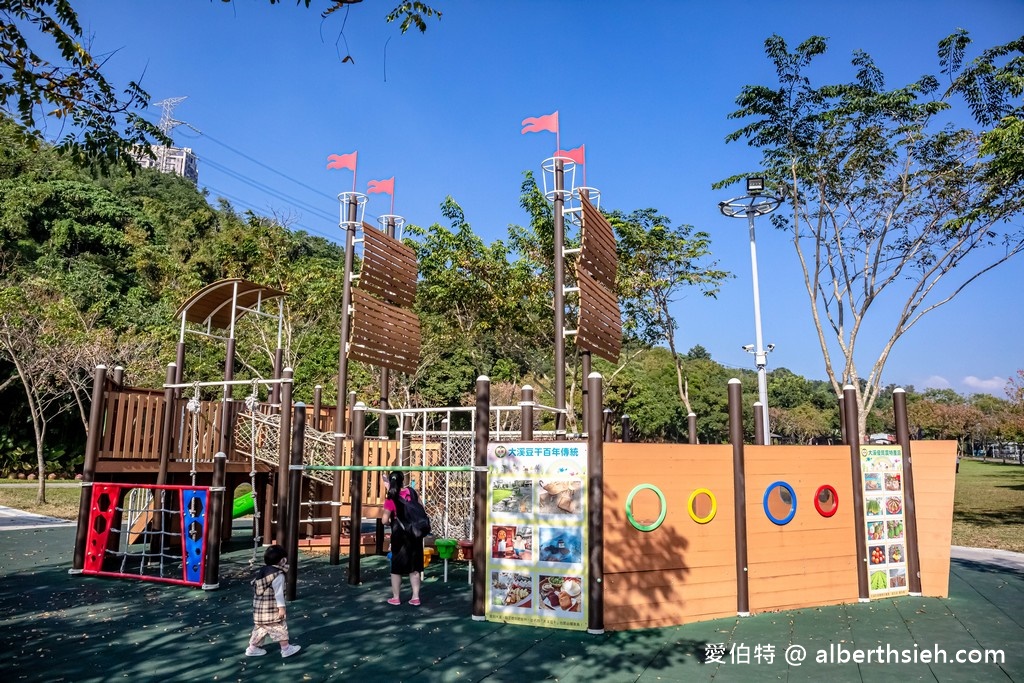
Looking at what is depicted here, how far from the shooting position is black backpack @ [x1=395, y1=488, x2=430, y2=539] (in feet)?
26.8

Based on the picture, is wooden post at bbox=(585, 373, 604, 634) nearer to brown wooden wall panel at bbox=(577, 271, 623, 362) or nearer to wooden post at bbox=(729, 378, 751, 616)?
wooden post at bbox=(729, 378, 751, 616)

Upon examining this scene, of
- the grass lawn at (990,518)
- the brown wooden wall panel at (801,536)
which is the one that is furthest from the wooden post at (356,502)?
the grass lawn at (990,518)

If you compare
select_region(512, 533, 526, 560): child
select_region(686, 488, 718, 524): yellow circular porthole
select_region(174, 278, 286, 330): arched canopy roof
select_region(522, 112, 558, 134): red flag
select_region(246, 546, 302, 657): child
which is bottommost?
select_region(246, 546, 302, 657): child

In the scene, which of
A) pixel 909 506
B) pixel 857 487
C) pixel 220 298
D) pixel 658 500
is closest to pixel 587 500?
pixel 658 500

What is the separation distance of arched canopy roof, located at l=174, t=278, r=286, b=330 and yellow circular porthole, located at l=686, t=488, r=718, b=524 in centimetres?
936

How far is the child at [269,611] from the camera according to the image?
615 centimetres

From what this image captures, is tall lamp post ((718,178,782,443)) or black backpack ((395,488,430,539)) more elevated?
tall lamp post ((718,178,782,443))

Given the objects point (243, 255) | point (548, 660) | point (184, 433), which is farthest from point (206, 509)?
point (243, 255)

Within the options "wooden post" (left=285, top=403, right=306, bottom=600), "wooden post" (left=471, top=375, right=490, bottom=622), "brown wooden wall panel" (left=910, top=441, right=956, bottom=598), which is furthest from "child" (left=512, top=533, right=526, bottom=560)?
"brown wooden wall panel" (left=910, top=441, right=956, bottom=598)

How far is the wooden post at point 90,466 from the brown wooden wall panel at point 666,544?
7879 mm

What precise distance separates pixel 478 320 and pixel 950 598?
17.1 meters

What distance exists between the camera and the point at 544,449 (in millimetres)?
7586

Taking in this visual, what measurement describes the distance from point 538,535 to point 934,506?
570 cm

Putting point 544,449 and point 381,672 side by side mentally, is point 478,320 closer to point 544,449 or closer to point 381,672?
point 544,449
